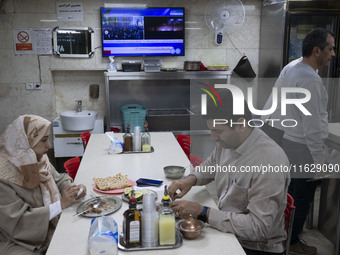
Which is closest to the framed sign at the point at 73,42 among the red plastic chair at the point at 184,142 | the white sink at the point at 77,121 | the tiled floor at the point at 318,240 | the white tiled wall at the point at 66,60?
the white tiled wall at the point at 66,60

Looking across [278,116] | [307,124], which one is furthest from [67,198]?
[278,116]

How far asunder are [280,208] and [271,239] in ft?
0.57

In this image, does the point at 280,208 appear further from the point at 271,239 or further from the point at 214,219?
the point at 214,219

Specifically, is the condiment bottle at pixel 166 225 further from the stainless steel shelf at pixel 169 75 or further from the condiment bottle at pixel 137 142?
the stainless steel shelf at pixel 169 75

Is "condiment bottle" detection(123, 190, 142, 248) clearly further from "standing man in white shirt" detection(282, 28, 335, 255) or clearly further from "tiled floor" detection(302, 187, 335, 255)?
"tiled floor" detection(302, 187, 335, 255)

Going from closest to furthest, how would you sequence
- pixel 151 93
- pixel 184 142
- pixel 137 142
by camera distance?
pixel 137 142, pixel 184 142, pixel 151 93

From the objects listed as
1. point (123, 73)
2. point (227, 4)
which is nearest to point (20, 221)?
point (123, 73)

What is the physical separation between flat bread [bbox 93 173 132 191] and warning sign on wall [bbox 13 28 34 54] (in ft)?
9.70

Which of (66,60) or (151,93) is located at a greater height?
(66,60)

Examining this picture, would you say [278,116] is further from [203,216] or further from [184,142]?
[203,216]

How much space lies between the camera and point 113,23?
14.1 feet

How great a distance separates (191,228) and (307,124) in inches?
54.5

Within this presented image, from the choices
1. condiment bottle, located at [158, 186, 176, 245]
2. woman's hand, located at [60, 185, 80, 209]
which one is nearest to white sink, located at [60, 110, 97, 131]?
woman's hand, located at [60, 185, 80, 209]

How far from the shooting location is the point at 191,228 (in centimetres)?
145
